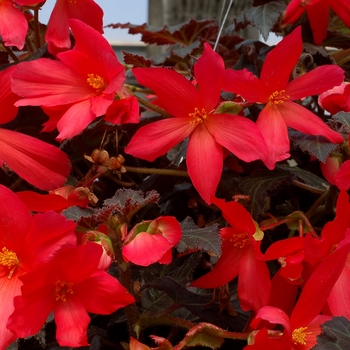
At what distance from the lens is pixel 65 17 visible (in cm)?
56

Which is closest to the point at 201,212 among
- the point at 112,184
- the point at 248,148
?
the point at 112,184

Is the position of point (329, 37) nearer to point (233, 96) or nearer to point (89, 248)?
point (233, 96)

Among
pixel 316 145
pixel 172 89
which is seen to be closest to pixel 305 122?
pixel 316 145

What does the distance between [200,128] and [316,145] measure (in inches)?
4.5

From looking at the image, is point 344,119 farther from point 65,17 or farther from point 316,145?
point 65,17

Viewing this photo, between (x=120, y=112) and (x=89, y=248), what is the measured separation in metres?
0.15

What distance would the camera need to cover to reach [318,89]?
1.57 ft

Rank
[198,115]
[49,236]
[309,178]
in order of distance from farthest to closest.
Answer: [309,178] < [198,115] < [49,236]

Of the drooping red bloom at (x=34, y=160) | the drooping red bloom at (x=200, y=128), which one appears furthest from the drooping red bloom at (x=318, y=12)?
the drooping red bloom at (x=34, y=160)

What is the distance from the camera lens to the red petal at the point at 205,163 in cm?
46

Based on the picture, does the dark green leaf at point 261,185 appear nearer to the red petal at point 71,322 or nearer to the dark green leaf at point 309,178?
the dark green leaf at point 309,178

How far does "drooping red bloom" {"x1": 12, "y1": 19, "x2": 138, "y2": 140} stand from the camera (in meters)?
0.46

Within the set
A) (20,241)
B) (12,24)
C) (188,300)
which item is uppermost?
(12,24)

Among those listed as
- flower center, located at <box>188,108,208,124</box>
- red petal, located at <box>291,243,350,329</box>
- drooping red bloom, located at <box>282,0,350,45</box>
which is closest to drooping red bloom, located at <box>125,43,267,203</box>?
flower center, located at <box>188,108,208,124</box>
